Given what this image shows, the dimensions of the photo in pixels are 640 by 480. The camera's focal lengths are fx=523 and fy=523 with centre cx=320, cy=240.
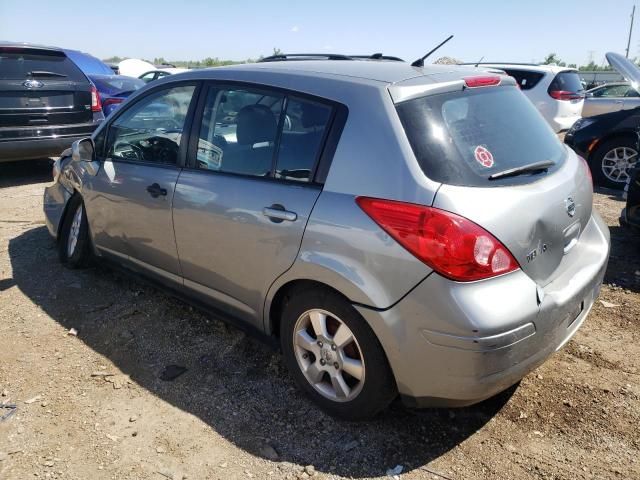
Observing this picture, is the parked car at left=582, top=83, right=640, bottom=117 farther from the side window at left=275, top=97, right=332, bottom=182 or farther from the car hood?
the side window at left=275, top=97, right=332, bottom=182

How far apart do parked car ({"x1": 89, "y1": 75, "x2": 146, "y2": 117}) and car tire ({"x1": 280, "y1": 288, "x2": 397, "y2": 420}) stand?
8253mm

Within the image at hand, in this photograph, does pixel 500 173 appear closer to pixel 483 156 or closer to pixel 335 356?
pixel 483 156

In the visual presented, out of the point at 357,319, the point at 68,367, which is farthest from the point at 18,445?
the point at 357,319

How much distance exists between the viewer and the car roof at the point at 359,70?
8.27 ft

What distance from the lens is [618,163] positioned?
726 cm

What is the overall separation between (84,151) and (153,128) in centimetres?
70

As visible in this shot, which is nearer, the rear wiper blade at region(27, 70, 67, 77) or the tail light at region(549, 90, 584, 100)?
the rear wiper blade at region(27, 70, 67, 77)

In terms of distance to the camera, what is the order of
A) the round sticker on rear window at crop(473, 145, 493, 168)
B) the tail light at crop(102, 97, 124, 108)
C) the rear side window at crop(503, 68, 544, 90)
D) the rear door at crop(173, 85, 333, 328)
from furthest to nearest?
the rear side window at crop(503, 68, 544, 90), the tail light at crop(102, 97, 124, 108), the rear door at crop(173, 85, 333, 328), the round sticker on rear window at crop(473, 145, 493, 168)

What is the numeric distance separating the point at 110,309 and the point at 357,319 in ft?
7.43

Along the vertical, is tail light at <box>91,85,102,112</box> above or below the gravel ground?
above

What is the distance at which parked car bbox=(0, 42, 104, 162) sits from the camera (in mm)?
6719

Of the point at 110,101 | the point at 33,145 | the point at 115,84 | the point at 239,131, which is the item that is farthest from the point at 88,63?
the point at 239,131

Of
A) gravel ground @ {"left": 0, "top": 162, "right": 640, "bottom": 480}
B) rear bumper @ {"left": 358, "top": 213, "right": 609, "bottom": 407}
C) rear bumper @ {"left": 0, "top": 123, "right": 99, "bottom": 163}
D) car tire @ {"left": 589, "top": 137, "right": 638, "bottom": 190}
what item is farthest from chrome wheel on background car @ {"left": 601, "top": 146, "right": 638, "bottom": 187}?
rear bumper @ {"left": 0, "top": 123, "right": 99, "bottom": 163}

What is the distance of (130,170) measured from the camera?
3.53 metres
